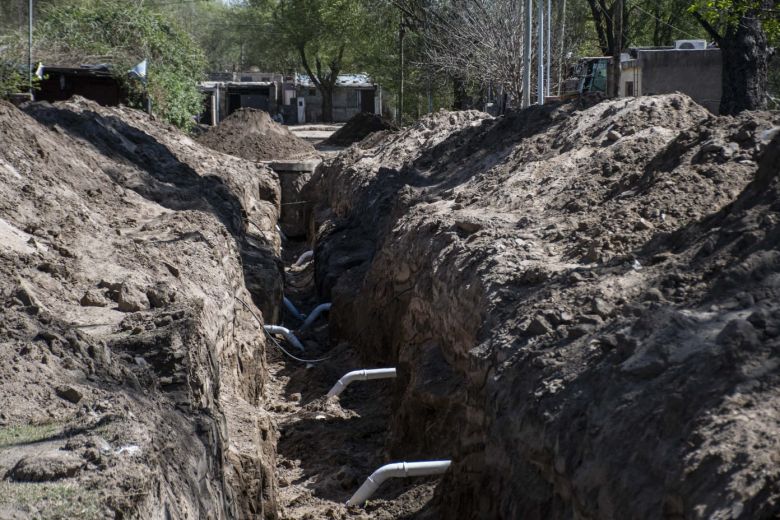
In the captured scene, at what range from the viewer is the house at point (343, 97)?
5556 cm

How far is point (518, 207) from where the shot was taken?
1048cm

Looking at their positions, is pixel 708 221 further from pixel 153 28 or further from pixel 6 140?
pixel 153 28

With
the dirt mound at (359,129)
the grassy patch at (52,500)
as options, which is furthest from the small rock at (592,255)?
the dirt mound at (359,129)

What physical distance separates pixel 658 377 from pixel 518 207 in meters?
5.15

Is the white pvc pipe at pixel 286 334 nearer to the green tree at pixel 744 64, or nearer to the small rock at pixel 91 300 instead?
the small rock at pixel 91 300

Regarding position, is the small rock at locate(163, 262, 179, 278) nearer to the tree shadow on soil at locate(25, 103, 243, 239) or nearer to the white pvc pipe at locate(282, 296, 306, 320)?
the tree shadow on soil at locate(25, 103, 243, 239)

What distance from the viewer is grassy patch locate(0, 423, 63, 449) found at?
5.02 metres

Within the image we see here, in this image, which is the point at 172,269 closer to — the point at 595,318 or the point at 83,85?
the point at 595,318

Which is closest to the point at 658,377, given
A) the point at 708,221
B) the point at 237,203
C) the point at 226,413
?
the point at 708,221

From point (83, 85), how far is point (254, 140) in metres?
4.81

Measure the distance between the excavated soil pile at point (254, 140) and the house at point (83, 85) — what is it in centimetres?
291

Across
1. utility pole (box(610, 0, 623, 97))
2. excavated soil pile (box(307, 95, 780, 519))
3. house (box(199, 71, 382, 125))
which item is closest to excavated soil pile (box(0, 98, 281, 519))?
excavated soil pile (box(307, 95, 780, 519))

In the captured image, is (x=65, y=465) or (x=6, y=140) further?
(x=6, y=140)

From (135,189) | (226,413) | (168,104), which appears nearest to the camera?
(226,413)
